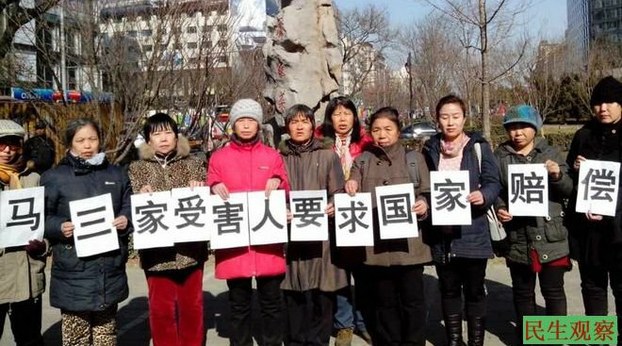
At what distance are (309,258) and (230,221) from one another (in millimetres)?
622

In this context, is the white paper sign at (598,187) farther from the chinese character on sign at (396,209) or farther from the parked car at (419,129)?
the parked car at (419,129)

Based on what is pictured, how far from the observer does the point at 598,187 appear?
4.16m

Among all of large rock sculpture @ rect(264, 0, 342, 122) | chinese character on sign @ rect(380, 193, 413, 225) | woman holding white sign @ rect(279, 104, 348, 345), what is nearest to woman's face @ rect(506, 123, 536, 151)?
chinese character on sign @ rect(380, 193, 413, 225)

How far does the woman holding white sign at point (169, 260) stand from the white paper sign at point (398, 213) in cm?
132

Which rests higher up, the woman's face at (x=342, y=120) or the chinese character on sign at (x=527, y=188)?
the woman's face at (x=342, y=120)

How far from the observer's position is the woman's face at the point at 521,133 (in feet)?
14.2

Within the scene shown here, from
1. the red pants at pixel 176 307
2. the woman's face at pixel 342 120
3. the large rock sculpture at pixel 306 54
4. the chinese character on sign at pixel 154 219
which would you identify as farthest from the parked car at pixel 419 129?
the chinese character on sign at pixel 154 219

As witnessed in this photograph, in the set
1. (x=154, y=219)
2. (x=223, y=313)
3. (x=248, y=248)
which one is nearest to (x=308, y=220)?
(x=248, y=248)

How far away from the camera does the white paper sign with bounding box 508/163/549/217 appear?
421cm

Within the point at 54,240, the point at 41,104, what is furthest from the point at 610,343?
the point at 41,104

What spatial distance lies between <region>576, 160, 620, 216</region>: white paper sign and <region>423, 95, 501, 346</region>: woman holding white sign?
23.6 inches

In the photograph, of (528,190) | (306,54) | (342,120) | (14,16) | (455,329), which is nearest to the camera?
(528,190)

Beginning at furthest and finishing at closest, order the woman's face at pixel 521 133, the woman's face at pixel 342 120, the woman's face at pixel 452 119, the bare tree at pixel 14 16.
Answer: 1. the bare tree at pixel 14 16
2. the woman's face at pixel 342 120
3. the woman's face at pixel 521 133
4. the woman's face at pixel 452 119

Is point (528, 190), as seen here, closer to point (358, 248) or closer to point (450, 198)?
point (450, 198)
